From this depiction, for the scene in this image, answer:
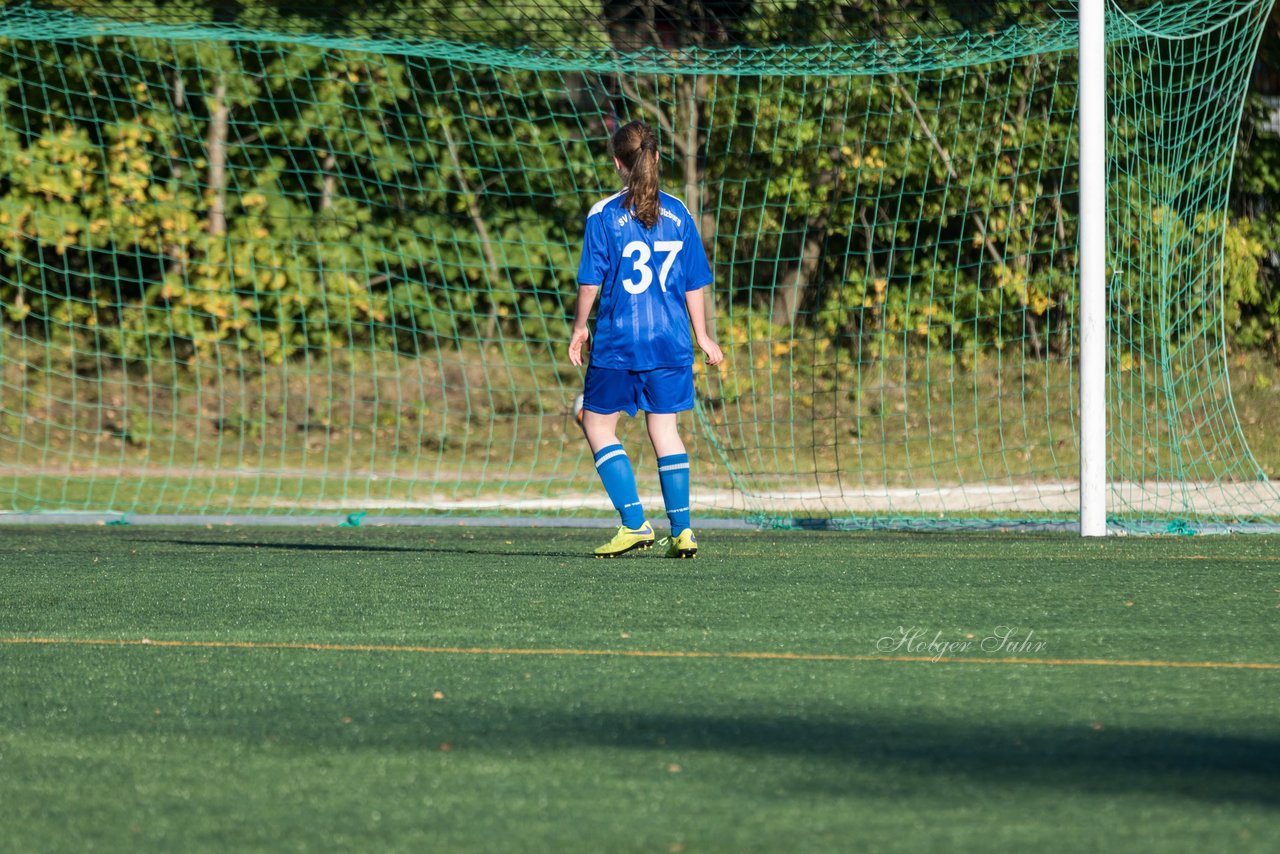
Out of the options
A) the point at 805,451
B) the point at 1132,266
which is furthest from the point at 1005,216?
the point at 805,451

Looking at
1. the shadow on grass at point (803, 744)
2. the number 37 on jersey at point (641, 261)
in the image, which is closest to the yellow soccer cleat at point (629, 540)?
the number 37 on jersey at point (641, 261)

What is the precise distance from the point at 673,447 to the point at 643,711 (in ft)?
10.0

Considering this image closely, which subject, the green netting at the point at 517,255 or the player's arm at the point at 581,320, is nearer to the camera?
the player's arm at the point at 581,320

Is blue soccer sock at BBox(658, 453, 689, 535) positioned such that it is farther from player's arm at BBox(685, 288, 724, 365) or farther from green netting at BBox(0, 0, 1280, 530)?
green netting at BBox(0, 0, 1280, 530)

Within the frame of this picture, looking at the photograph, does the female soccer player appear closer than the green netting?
Yes

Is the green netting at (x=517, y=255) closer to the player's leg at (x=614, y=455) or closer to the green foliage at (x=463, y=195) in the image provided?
the green foliage at (x=463, y=195)

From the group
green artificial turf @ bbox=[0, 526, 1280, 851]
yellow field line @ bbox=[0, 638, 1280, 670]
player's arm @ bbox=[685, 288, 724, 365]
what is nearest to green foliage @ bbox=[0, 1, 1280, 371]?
player's arm @ bbox=[685, 288, 724, 365]

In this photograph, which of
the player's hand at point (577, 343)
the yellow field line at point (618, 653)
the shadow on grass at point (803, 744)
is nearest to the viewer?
the shadow on grass at point (803, 744)

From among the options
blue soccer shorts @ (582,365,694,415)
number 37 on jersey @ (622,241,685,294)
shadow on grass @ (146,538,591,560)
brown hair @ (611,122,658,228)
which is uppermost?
brown hair @ (611,122,658,228)

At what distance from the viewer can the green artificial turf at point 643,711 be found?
269 centimetres

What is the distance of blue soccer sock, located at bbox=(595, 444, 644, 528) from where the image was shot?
21.2ft

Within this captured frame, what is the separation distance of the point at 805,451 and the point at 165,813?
919 cm

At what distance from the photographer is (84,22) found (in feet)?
33.2

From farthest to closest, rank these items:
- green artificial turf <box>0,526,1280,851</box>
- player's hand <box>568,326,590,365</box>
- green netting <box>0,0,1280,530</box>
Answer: green netting <box>0,0,1280,530</box> < player's hand <box>568,326,590,365</box> < green artificial turf <box>0,526,1280,851</box>
